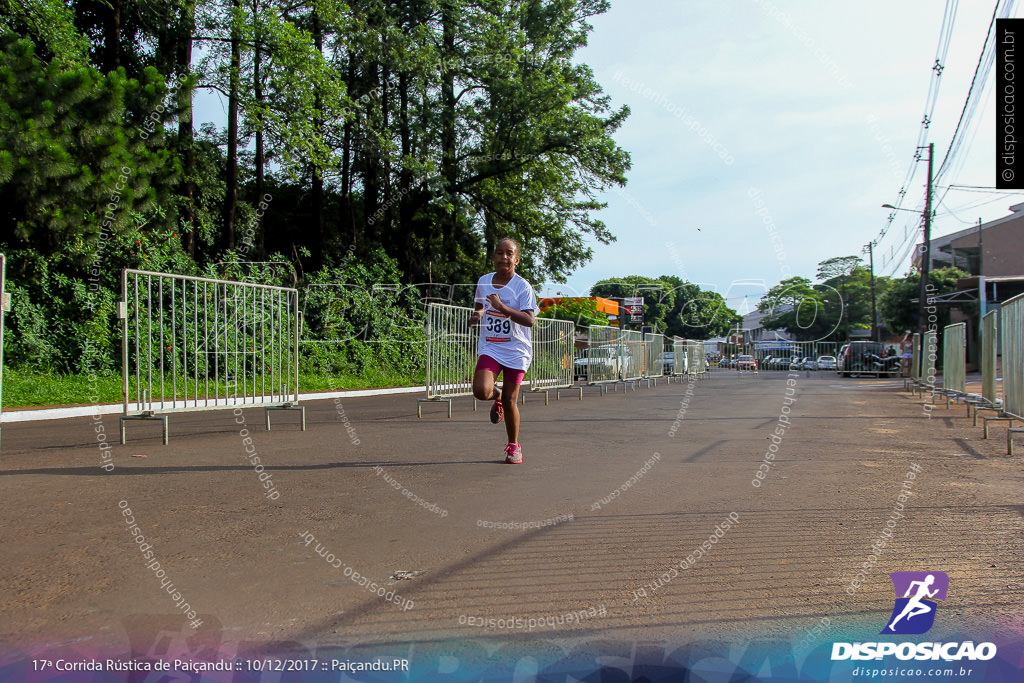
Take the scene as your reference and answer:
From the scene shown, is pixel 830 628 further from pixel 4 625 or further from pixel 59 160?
pixel 59 160

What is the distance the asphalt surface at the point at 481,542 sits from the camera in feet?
9.48

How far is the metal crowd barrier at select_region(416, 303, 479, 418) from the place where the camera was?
12815mm

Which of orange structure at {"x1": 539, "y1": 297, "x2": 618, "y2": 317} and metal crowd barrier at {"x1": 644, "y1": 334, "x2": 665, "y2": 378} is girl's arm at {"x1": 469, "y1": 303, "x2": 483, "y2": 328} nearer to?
metal crowd barrier at {"x1": 644, "y1": 334, "x2": 665, "y2": 378}

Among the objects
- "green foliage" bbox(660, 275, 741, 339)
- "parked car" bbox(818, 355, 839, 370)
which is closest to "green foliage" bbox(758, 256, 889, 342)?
"green foliage" bbox(660, 275, 741, 339)

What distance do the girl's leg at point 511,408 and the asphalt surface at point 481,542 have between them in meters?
0.35

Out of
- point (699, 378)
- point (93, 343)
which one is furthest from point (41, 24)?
point (699, 378)

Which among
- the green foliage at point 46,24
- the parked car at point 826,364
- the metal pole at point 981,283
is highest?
the green foliage at point 46,24

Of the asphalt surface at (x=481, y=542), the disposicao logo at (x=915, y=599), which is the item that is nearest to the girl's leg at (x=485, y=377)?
the asphalt surface at (x=481, y=542)

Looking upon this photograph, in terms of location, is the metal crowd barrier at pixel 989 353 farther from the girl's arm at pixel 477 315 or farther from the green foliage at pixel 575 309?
the green foliage at pixel 575 309

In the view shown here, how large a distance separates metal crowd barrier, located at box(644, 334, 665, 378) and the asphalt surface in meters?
19.0

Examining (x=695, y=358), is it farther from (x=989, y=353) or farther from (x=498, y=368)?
(x=498, y=368)

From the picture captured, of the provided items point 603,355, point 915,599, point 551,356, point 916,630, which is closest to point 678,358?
point 603,355

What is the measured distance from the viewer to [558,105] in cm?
2727

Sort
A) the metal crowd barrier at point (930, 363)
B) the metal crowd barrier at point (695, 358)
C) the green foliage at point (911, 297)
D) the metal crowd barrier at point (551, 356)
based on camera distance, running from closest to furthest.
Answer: the metal crowd barrier at point (551, 356) < the metal crowd barrier at point (930, 363) < the metal crowd barrier at point (695, 358) < the green foliage at point (911, 297)
